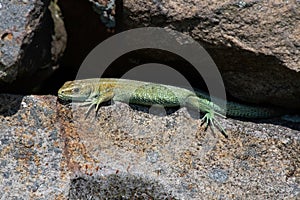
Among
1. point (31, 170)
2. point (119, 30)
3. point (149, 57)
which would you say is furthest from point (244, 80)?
point (31, 170)

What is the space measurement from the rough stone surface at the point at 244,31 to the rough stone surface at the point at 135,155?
0.37 meters

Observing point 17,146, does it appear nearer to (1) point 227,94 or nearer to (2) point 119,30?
(2) point 119,30

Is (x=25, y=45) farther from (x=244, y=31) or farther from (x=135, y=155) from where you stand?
(x=244, y=31)

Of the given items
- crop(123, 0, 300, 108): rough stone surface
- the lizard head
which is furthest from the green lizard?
crop(123, 0, 300, 108): rough stone surface

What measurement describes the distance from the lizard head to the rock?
29 centimetres

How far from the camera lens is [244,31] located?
3.61 metres

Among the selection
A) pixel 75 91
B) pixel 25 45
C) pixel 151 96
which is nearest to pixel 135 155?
pixel 151 96

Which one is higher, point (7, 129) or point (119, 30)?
point (119, 30)

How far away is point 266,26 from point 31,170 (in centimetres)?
173

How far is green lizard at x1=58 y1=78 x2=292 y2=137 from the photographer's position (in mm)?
4047

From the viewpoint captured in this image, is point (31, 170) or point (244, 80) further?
point (244, 80)

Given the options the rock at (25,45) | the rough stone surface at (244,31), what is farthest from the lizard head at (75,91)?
the rough stone surface at (244,31)

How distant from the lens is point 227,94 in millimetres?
4184

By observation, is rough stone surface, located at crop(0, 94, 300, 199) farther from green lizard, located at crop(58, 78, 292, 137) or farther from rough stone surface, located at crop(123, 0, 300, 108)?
rough stone surface, located at crop(123, 0, 300, 108)
